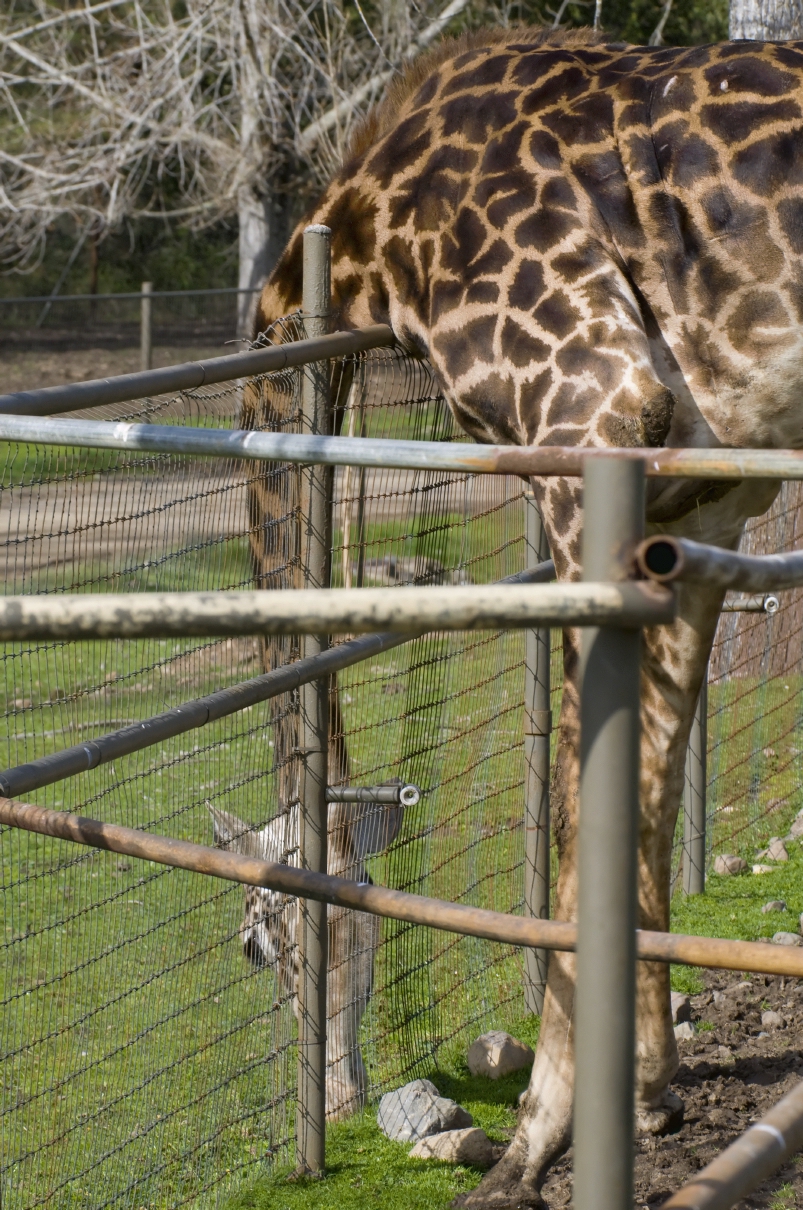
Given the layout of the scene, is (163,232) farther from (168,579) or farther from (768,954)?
(768,954)

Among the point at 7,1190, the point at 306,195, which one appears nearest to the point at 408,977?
the point at 7,1190

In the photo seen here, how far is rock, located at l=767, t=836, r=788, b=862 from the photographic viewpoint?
5.65 meters

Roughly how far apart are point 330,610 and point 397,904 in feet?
2.71

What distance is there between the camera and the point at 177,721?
2.50 m

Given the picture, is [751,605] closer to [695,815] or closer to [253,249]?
[695,815]

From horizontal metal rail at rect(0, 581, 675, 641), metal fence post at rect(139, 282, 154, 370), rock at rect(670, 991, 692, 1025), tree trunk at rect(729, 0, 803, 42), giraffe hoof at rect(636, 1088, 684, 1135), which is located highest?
tree trunk at rect(729, 0, 803, 42)

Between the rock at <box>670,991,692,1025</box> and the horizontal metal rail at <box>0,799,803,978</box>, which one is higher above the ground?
the horizontal metal rail at <box>0,799,803,978</box>

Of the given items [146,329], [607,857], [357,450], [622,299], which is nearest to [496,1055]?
[622,299]

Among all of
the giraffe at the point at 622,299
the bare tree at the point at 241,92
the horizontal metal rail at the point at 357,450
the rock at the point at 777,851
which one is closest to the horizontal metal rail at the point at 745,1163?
the horizontal metal rail at the point at 357,450

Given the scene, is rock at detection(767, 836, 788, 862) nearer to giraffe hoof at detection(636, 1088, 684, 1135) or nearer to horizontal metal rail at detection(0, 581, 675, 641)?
giraffe hoof at detection(636, 1088, 684, 1135)

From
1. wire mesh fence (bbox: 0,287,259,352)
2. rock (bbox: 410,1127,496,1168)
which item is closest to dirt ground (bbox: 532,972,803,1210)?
rock (bbox: 410,1127,496,1168)

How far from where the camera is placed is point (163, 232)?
2498 cm

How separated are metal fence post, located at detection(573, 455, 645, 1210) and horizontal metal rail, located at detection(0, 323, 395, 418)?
1321 millimetres

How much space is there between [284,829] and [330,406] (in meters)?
1.04
